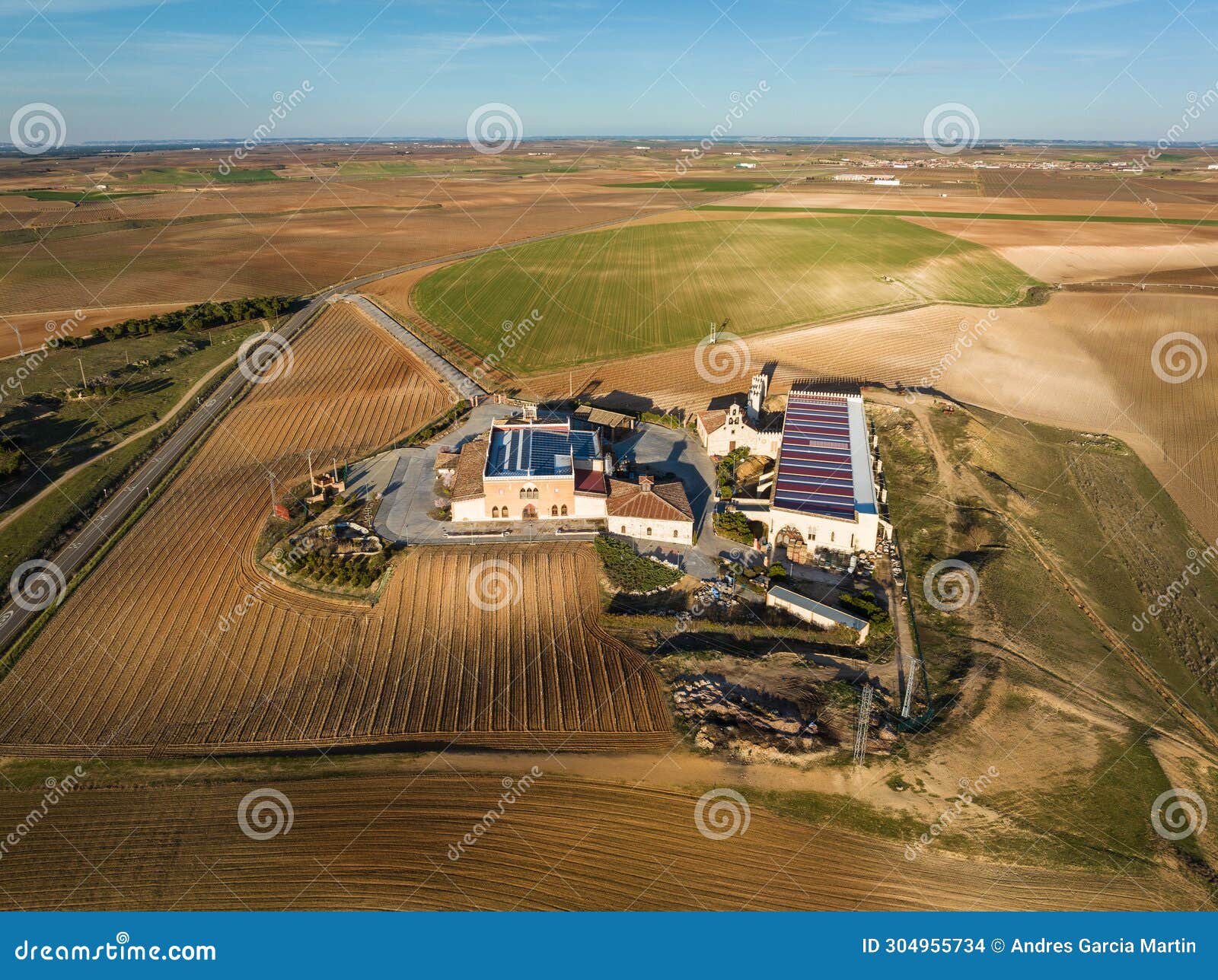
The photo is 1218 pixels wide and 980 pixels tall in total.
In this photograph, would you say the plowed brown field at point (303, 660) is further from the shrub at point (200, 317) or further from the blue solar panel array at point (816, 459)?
the shrub at point (200, 317)

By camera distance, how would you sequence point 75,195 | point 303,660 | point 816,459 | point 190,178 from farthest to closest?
point 190,178 → point 75,195 → point 816,459 → point 303,660

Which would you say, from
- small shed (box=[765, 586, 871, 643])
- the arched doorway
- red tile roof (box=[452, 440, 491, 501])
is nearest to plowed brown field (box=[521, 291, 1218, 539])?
red tile roof (box=[452, 440, 491, 501])

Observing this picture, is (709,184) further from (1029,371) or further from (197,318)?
(197,318)

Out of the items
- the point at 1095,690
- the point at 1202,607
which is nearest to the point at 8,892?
the point at 1095,690

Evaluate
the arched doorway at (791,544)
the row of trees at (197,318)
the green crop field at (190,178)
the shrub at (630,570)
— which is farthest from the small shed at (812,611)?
the green crop field at (190,178)

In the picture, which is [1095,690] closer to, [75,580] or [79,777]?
[79,777]

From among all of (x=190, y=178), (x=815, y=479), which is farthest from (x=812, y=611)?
(x=190, y=178)
